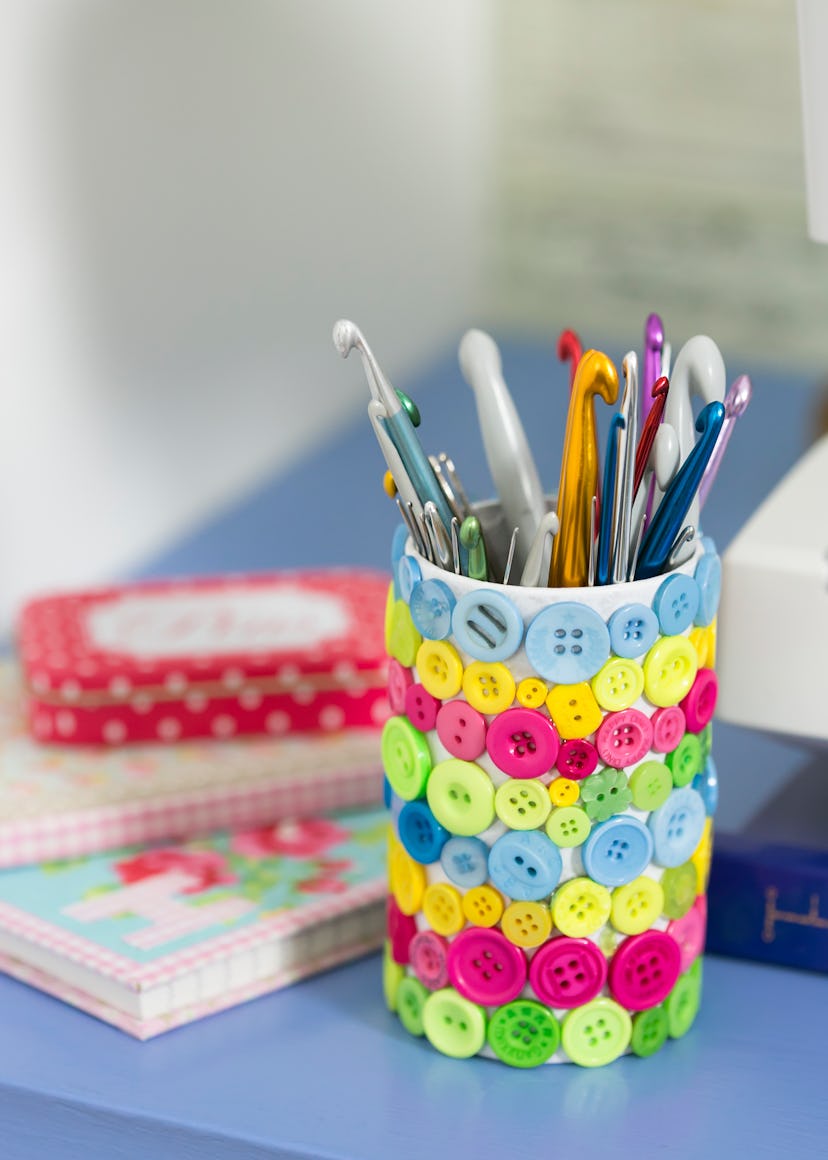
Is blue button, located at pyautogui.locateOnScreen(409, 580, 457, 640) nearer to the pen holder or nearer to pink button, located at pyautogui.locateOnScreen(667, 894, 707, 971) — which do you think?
the pen holder

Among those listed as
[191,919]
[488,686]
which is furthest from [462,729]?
[191,919]

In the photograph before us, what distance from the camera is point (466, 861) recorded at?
0.45m

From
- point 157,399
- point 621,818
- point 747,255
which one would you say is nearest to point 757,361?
point 747,255

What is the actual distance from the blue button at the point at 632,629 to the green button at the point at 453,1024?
0.11 m

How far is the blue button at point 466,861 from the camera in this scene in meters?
0.45

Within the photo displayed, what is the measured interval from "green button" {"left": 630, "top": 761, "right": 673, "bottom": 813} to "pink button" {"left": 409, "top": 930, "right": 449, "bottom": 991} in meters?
0.07

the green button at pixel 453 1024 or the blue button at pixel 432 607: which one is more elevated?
the blue button at pixel 432 607

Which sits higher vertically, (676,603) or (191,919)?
(676,603)

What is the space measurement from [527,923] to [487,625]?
0.28 feet

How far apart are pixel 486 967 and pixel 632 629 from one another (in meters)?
0.10

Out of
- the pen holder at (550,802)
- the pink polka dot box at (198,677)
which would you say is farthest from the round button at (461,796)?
the pink polka dot box at (198,677)

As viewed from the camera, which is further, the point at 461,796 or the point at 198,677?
the point at 198,677

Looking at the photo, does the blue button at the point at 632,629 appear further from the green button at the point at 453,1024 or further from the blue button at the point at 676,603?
the green button at the point at 453,1024

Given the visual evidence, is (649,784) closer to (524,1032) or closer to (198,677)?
(524,1032)
